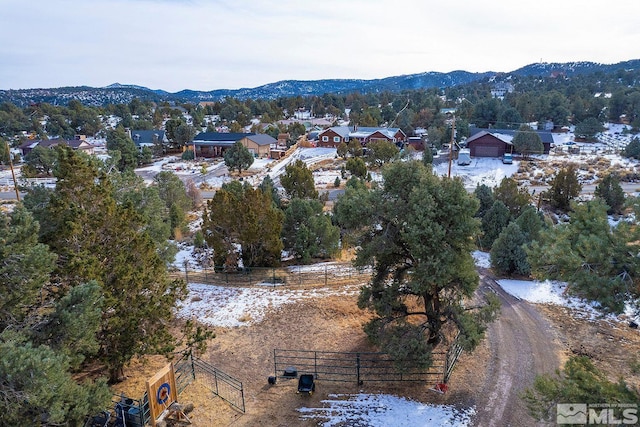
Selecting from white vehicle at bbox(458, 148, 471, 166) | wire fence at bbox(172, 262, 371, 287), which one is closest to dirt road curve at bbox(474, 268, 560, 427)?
wire fence at bbox(172, 262, 371, 287)

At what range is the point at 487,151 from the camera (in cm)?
6134

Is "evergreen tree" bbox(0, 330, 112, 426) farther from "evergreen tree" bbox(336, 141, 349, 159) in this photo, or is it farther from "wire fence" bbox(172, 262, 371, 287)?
"evergreen tree" bbox(336, 141, 349, 159)

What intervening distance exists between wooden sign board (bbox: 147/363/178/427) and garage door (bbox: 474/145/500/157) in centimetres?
5888

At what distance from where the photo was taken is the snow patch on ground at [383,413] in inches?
457

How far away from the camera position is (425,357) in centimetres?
1214

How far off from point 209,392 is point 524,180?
4522 cm

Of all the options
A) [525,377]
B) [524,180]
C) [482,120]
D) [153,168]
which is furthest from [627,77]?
[525,377]

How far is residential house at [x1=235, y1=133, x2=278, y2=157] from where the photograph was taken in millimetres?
72688

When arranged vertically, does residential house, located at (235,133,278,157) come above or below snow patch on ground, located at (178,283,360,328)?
above

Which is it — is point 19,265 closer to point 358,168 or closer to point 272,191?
point 272,191

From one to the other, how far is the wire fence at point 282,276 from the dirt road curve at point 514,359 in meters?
7.16

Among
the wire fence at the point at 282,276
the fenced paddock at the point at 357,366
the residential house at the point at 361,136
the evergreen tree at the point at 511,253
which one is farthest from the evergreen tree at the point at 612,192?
the residential house at the point at 361,136

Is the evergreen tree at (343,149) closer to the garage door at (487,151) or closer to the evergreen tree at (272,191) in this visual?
the garage door at (487,151)

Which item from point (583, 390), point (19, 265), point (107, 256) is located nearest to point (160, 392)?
point (107, 256)
